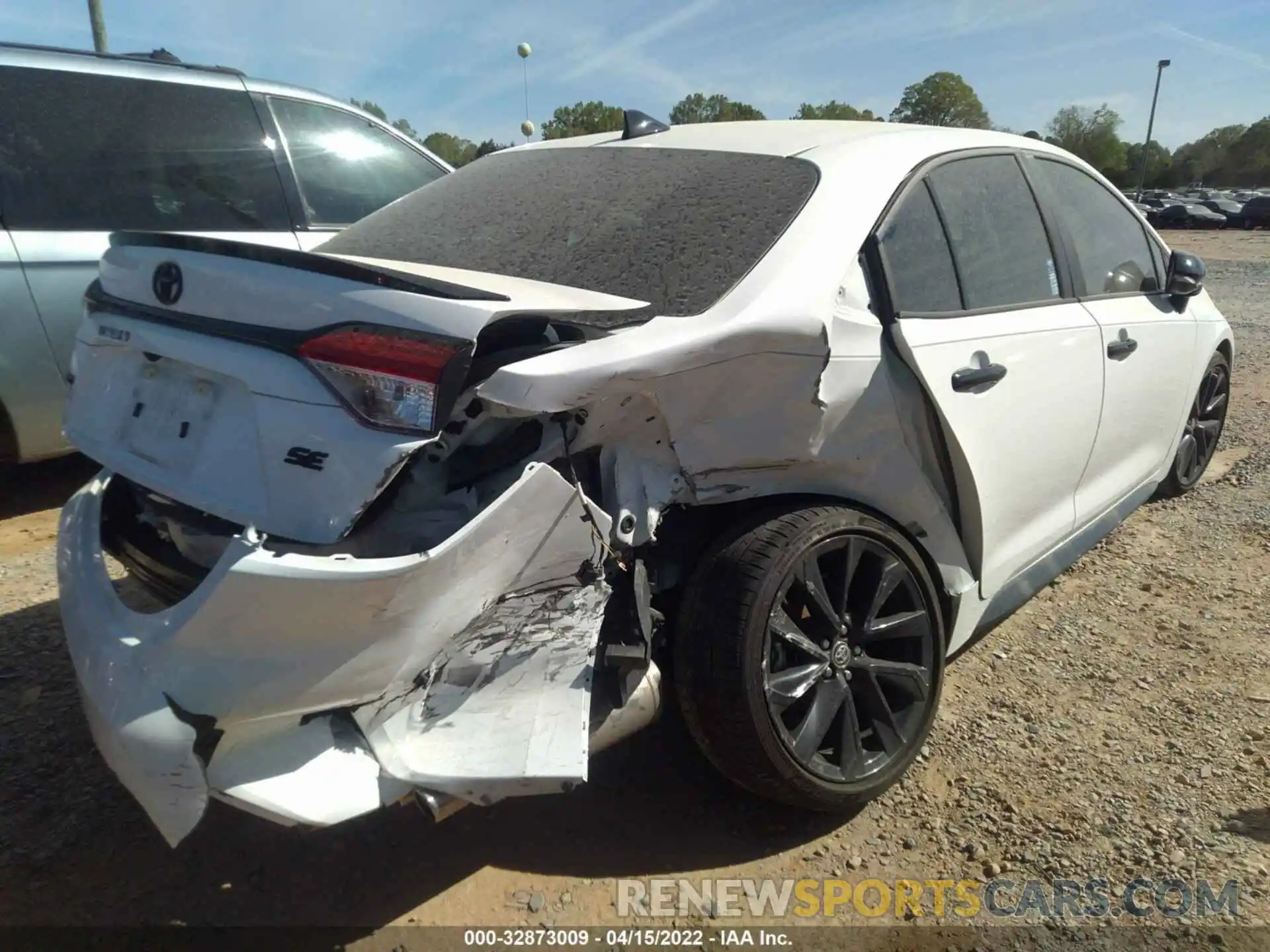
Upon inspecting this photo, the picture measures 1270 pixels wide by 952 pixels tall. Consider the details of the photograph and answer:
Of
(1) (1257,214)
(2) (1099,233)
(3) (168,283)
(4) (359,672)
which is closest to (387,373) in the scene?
(4) (359,672)

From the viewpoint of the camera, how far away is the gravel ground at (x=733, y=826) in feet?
6.98

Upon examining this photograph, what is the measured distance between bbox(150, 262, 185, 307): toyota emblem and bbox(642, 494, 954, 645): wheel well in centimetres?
120


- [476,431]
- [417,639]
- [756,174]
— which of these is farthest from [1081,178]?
[417,639]

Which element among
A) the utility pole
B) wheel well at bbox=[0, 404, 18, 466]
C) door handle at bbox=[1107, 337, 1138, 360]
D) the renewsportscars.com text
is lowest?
the renewsportscars.com text

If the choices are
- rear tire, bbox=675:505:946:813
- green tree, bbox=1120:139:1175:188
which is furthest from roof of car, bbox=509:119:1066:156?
green tree, bbox=1120:139:1175:188

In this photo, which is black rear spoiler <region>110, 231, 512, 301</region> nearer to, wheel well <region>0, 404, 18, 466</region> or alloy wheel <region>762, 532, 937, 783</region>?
alloy wheel <region>762, 532, 937, 783</region>

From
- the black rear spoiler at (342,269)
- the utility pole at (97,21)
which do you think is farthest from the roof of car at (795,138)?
the utility pole at (97,21)

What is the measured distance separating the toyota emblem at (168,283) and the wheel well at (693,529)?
1202mm

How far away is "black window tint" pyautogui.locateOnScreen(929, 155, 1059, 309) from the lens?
110 inches

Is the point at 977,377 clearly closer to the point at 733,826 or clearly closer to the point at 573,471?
the point at 573,471

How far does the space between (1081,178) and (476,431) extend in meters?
2.84

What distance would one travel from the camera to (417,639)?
5.80 ft

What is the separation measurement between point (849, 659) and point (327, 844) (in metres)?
1.38

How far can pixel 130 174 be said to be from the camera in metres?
4.32
